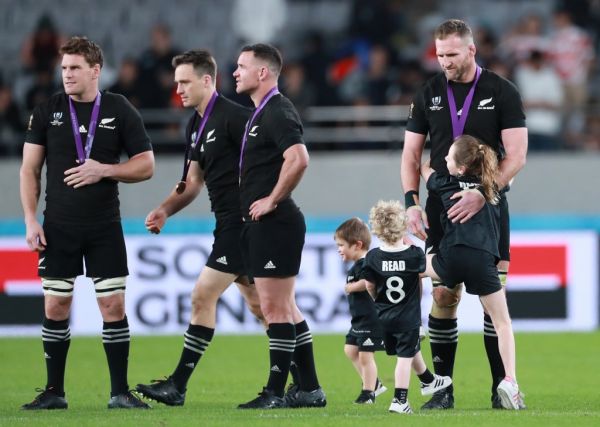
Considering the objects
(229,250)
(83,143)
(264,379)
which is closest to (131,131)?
(83,143)

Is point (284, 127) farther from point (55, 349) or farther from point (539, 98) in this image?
point (539, 98)

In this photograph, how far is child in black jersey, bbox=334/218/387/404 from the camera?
924 centimetres

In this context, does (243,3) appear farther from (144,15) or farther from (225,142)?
(225,142)

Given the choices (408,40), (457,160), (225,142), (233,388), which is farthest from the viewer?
(408,40)

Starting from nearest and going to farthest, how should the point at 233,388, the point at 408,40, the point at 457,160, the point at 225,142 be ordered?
the point at 457,160, the point at 225,142, the point at 233,388, the point at 408,40

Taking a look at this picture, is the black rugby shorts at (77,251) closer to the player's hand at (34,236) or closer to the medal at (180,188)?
the player's hand at (34,236)

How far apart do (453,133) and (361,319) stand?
5.05ft

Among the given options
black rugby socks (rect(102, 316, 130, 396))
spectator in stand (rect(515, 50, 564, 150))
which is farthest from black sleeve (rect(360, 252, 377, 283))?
spectator in stand (rect(515, 50, 564, 150))

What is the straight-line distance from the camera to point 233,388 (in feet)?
35.0

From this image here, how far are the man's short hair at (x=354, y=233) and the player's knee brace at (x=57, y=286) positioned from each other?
6.19ft

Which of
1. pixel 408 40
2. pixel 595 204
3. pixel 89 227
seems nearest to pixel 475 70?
pixel 89 227

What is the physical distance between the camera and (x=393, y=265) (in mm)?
8430

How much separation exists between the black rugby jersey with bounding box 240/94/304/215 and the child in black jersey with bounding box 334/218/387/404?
954 millimetres

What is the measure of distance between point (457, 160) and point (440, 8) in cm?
1238
